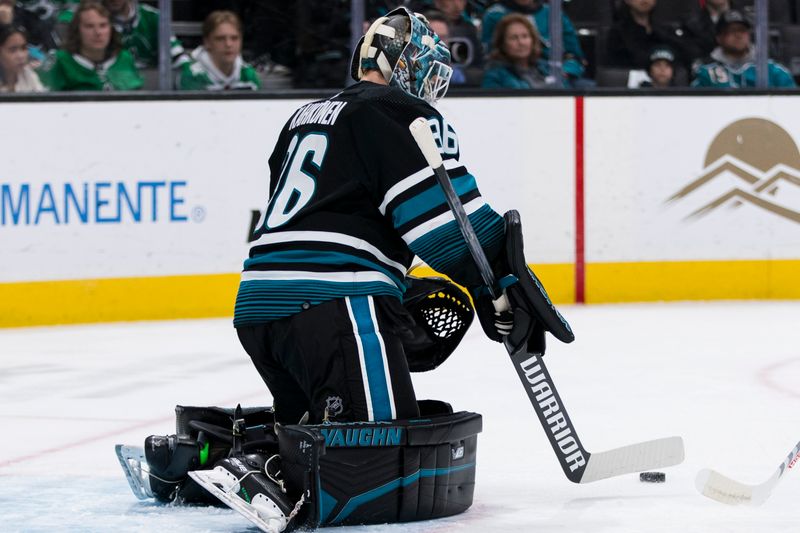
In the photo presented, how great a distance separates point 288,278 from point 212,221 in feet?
12.0

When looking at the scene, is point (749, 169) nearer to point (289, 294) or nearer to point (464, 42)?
point (464, 42)

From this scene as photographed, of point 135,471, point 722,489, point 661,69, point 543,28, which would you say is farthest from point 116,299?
point 722,489

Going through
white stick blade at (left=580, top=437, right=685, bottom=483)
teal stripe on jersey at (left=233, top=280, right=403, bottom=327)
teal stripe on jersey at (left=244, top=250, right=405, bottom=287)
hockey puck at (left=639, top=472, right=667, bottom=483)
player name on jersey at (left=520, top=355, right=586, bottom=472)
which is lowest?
hockey puck at (left=639, top=472, right=667, bottom=483)

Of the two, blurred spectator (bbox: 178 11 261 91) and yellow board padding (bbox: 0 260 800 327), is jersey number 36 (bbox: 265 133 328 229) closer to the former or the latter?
yellow board padding (bbox: 0 260 800 327)

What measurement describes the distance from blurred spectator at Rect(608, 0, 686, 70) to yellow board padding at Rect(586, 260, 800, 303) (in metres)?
0.94

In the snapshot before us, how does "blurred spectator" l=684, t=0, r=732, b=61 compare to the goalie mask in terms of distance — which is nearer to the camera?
the goalie mask

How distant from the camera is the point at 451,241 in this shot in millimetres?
2775

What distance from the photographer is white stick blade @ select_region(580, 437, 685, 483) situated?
308 cm

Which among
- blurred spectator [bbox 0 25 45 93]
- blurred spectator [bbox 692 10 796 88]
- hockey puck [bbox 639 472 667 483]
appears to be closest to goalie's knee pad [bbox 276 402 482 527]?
hockey puck [bbox 639 472 667 483]

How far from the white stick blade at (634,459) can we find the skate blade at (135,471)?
0.87 metres

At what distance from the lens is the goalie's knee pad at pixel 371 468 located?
2.71 metres

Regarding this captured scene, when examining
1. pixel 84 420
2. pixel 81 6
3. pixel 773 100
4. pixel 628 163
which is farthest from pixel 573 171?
pixel 84 420

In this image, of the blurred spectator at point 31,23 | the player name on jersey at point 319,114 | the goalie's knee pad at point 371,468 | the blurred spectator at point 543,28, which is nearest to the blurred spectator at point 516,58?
the blurred spectator at point 543,28

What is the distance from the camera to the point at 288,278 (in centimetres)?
284
